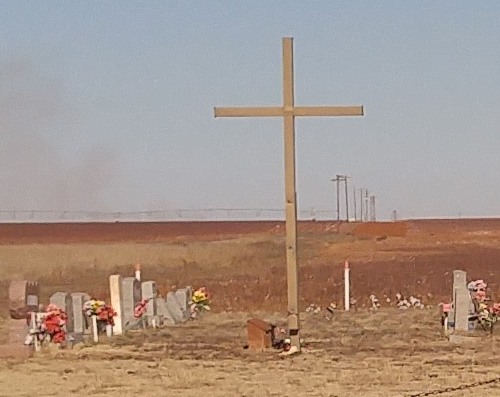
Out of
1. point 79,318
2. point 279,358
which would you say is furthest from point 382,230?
point 279,358

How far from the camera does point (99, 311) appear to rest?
17609mm

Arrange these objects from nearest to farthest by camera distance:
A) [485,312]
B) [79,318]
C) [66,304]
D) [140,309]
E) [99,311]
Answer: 1. [66,304]
2. [79,318]
3. [485,312]
4. [99,311]
5. [140,309]

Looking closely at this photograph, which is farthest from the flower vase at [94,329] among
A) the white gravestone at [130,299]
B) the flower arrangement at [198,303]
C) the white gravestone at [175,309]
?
the flower arrangement at [198,303]

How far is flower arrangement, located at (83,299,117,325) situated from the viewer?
17.5m

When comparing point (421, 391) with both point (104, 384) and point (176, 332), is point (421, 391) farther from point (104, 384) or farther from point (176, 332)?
point (176, 332)

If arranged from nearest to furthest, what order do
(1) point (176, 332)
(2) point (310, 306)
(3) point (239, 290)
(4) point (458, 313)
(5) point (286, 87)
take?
(5) point (286, 87)
(4) point (458, 313)
(1) point (176, 332)
(2) point (310, 306)
(3) point (239, 290)

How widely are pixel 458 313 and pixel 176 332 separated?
4184 millimetres

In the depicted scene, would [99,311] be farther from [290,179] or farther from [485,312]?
[485,312]

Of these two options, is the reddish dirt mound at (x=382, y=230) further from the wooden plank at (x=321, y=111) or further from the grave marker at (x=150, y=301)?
the wooden plank at (x=321, y=111)

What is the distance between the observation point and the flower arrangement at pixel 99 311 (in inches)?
691

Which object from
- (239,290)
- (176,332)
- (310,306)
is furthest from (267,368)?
(239,290)

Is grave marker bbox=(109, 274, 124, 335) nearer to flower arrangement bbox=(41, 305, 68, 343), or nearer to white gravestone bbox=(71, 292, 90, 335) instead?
white gravestone bbox=(71, 292, 90, 335)

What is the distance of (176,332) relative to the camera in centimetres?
1866

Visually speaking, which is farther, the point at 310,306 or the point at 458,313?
the point at 310,306
